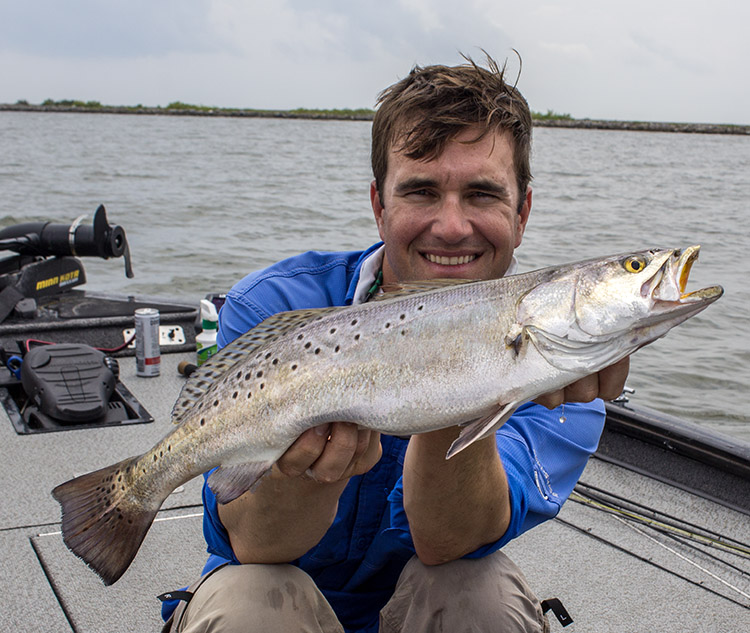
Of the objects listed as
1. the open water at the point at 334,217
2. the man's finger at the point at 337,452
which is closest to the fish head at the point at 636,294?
the man's finger at the point at 337,452

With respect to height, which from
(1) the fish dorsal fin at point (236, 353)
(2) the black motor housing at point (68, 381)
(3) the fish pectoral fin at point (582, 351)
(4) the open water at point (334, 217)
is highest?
(3) the fish pectoral fin at point (582, 351)

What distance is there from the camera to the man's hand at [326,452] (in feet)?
7.16

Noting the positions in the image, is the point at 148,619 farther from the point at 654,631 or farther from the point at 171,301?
the point at 171,301

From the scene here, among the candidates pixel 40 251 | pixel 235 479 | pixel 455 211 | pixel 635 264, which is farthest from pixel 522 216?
pixel 40 251

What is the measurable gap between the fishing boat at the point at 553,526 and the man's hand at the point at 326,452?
3.61ft

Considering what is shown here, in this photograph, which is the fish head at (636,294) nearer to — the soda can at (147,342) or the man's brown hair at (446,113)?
the man's brown hair at (446,113)

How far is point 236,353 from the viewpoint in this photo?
7.86 ft

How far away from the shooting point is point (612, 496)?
4.48 metres

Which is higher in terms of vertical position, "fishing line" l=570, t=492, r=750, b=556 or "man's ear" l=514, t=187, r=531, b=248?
"man's ear" l=514, t=187, r=531, b=248

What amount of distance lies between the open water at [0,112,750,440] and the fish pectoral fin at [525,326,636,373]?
21.0 feet

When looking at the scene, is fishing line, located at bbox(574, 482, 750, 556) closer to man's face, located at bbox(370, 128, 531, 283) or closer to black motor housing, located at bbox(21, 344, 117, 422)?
man's face, located at bbox(370, 128, 531, 283)

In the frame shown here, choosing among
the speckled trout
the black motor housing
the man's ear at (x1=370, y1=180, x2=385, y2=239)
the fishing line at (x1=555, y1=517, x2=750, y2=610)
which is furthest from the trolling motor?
the speckled trout

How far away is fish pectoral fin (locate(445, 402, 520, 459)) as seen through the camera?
6.25 ft

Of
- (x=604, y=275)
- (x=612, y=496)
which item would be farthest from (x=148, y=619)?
(x=612, y=496)
